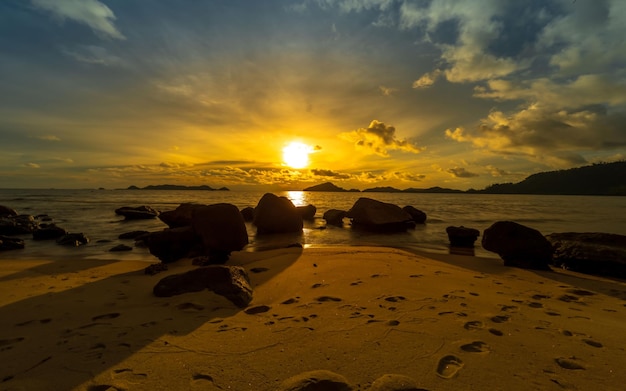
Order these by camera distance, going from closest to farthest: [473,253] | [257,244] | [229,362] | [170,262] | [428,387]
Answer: [428,387]
[229,362]
[170,262]
[473,253]
[257,244]

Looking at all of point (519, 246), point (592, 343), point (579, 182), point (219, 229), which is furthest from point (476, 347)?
point (579, 182)

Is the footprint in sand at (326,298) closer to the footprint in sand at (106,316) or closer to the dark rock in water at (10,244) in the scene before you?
the footprint in sand at (106,316)

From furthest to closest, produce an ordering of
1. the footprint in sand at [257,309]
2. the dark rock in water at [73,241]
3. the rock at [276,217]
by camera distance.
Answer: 1. the rock at [276,217]
2. the dark rock in water at [73,241]
3. the footprint in sand at [257,309]

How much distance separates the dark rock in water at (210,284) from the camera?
16.7 ft

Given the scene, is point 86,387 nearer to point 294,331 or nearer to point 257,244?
point 294,331

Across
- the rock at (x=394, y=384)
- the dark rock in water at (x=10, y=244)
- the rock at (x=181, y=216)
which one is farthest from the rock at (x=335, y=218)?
the rock at (x=394, y=384)

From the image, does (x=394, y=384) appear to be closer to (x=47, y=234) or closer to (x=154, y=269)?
(x=154, y=269)

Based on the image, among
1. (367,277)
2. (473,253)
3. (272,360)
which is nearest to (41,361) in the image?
(272,360)

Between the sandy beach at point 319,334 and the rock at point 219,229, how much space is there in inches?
100

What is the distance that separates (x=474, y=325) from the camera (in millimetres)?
3967

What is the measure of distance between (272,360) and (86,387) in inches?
64.8

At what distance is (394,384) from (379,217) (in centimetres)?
1805

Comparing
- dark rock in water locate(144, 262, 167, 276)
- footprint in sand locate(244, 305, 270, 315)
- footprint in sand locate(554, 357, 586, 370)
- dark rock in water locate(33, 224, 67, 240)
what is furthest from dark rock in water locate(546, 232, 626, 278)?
dark rock in water locate(33, 224, 67, 240)

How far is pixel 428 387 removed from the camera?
8.61 ft
